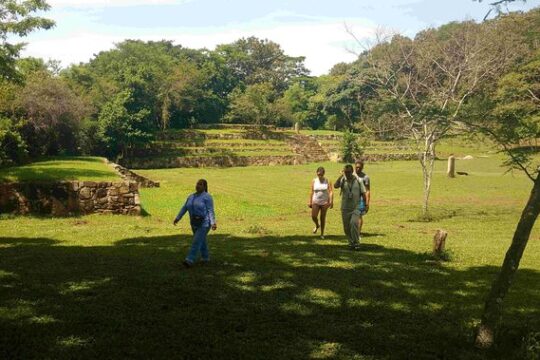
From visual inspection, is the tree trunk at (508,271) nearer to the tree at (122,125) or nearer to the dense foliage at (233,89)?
the dense foliage at (233,89)

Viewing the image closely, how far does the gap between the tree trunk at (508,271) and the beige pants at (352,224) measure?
598 centimetres

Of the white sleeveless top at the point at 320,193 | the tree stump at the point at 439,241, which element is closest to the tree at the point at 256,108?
the white sleeveless top at the point at 320,193

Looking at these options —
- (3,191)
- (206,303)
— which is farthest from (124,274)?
(3,191)

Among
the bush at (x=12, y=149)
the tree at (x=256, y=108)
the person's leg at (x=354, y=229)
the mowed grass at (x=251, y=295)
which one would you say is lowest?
the mowed grass at (x=251, y=295)

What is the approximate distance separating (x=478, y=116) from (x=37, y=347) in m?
6.83

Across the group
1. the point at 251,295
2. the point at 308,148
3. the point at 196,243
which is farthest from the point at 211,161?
the point at 251,295

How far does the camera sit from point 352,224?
39.2ft

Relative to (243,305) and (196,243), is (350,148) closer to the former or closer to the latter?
(196,243)

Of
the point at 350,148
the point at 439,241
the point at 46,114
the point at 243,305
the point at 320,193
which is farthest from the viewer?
the point at 350,148

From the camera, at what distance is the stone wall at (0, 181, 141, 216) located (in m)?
17.9

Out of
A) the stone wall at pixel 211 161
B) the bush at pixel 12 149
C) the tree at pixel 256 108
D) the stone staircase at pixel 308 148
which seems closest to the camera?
the bush at pixel 12 149

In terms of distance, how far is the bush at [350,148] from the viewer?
182 feet

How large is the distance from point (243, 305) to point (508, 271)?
371cm

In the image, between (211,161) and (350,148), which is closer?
(211,161)
